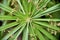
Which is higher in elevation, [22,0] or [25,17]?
[22,0]

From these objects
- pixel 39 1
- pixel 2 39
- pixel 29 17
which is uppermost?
pixel 39 1

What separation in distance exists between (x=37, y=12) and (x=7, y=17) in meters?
0.22

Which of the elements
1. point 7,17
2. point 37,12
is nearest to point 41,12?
point 37,12

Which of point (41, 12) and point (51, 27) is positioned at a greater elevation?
point (41, 12)

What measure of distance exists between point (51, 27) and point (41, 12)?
13cm

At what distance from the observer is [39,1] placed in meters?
1.18

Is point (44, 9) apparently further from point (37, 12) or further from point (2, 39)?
point (2, 39)

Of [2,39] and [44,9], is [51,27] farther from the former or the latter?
[2,39]

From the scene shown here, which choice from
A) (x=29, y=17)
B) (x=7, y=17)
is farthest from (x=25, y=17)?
(x=7, y=17)

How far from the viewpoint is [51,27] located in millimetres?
1164

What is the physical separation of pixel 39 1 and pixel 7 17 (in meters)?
0.26

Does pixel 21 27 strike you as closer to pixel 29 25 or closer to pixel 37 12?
pixel 29 25

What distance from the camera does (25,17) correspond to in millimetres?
1162

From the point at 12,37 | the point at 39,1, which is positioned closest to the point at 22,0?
the point at 39,1
